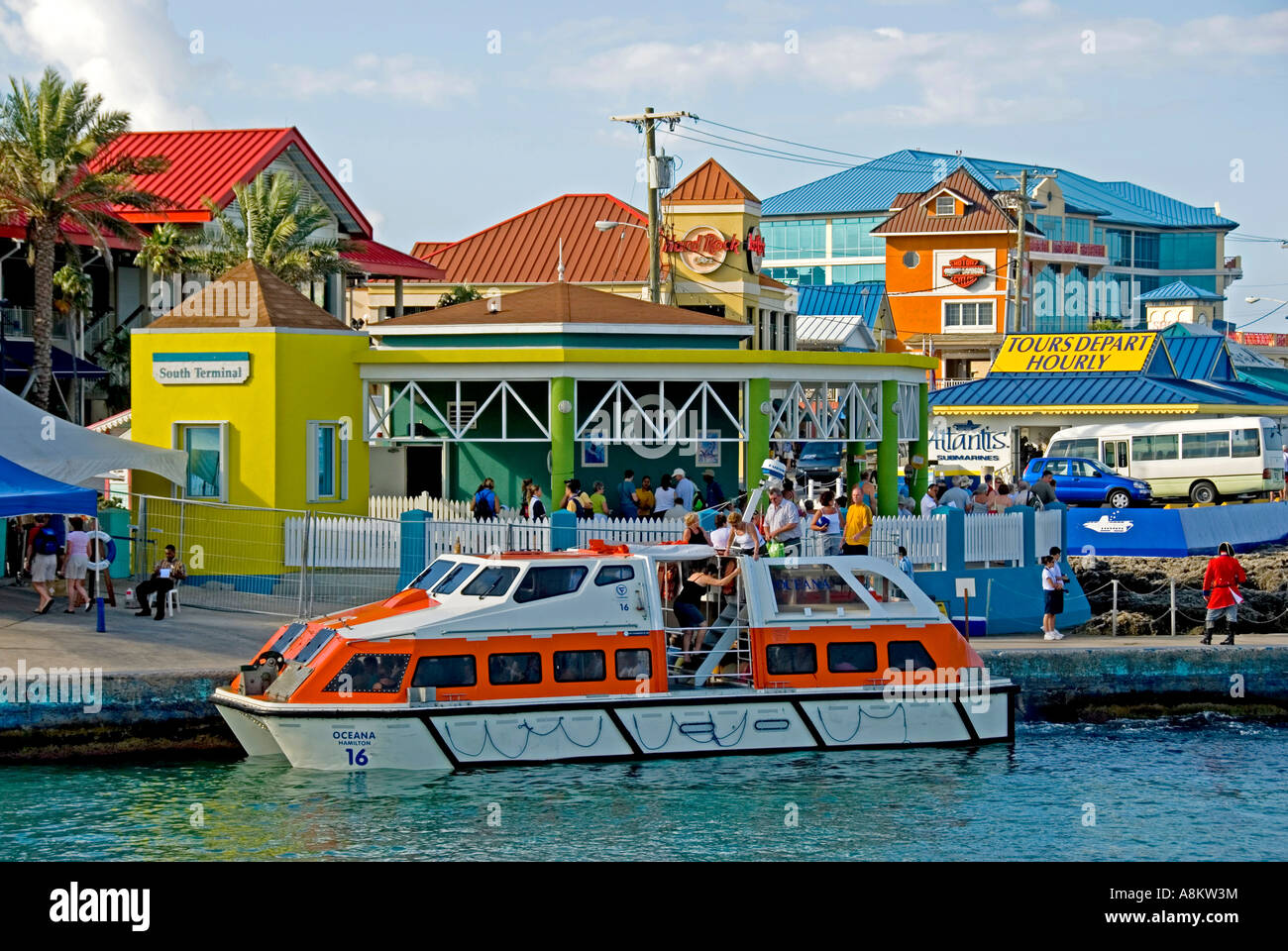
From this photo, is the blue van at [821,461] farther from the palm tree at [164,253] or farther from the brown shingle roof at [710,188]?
the palm tree at [164,253]

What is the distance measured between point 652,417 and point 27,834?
18.6 metres

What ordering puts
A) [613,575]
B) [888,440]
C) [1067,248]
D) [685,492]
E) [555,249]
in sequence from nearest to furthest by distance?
1. [613,575]
2. [685,492]
3. [888,440]
4. [555,249]
5. [1067,248]

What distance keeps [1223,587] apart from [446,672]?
1242 centimetres

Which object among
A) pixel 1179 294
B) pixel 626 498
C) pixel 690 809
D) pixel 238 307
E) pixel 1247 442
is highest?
pixel 1179 294

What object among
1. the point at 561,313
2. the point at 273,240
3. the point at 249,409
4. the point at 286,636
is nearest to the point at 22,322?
the point at 273,240

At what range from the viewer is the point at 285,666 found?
747 inches

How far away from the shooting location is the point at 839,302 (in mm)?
80562

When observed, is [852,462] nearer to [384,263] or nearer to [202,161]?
[384,263]

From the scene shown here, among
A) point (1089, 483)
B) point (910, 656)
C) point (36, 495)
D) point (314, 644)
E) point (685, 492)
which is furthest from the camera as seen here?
point (1089, 483)

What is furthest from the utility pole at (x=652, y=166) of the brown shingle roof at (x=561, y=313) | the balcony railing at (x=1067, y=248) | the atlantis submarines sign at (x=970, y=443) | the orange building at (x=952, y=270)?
the balcony railing at (x=1067, y=248)

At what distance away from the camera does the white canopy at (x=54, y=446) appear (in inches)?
945

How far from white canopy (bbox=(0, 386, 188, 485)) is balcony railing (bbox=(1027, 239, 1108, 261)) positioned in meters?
84.7

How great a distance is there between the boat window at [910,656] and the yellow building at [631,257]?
3365cm

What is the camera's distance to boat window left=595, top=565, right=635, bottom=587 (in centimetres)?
1934
